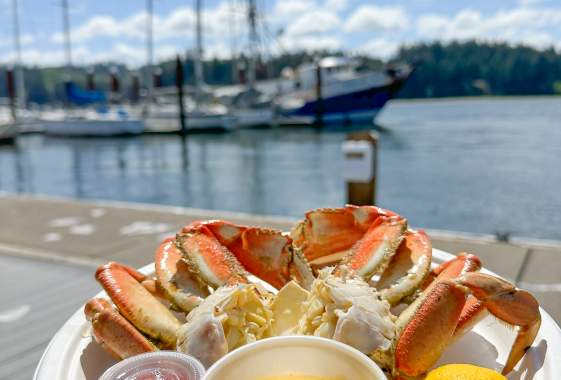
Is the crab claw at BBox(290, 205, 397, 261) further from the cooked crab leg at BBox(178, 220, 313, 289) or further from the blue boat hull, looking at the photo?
the blue boat hull

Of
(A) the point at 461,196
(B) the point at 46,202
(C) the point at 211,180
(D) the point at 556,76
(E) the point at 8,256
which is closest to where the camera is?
(E) the point at 8,256

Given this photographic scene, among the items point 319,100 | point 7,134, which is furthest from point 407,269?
point 319,100

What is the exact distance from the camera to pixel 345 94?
40.4 meters

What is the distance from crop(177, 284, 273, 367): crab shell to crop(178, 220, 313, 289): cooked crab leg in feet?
0.93

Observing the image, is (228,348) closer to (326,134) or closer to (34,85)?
(326,134)

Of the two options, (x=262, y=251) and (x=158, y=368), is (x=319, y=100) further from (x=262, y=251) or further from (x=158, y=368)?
(x=158, y=368)

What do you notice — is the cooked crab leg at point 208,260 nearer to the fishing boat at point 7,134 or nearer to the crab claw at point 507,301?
the crab claw at point 507,301

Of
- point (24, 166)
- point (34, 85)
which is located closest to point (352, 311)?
point (24, 166)

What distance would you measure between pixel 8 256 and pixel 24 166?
22.7m

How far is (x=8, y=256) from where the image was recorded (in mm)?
3939

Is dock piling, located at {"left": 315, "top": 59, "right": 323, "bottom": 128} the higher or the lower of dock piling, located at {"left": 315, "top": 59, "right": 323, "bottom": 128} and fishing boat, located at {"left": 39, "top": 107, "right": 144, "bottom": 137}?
the higher

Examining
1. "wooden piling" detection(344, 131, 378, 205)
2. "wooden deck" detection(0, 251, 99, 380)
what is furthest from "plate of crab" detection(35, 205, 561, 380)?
"wooden piling" detection(344, 131, 378, 205)

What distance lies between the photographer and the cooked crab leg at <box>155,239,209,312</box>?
53.8 inches

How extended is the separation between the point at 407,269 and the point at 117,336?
826 millimetres
